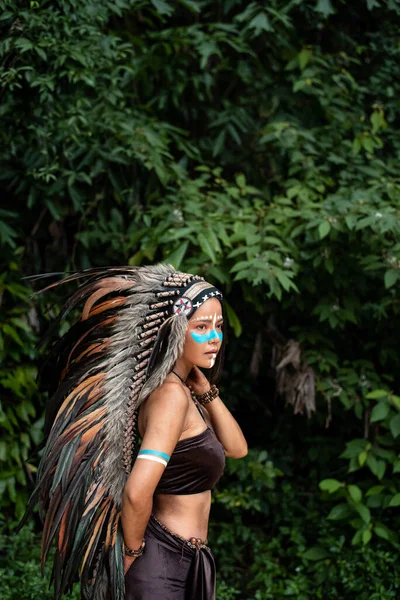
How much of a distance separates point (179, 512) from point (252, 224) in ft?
6.84

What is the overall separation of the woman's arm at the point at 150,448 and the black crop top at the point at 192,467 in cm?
10

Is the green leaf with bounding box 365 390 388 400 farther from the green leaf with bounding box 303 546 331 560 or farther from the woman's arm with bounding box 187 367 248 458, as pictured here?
the woman's arm with bounding box 187 367 248 458

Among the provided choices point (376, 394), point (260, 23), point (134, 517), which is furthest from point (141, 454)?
point (260, 23)

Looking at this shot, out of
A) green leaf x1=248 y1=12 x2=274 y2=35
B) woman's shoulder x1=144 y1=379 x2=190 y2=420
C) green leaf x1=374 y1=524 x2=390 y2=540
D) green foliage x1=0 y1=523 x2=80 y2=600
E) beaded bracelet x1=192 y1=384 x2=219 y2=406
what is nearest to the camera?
woman's shoulder x1=144 y1=379 x2=190 y2=420

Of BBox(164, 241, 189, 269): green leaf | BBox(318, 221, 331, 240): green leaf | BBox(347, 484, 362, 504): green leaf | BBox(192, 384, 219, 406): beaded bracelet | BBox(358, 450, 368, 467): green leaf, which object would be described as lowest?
BBox(347, 484, 362, 504): green leaf

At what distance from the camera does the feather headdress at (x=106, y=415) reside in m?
2.44

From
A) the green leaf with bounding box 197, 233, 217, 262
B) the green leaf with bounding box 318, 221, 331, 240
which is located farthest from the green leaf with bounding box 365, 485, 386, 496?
the green leaf with bounding box 197, 233, 217, 262

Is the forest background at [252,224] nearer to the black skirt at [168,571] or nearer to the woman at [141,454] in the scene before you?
the woman at [141,454]

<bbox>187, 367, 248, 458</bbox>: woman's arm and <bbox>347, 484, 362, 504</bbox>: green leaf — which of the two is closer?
<bbox>187, 367, 248, 458</bbox>: woman's arm

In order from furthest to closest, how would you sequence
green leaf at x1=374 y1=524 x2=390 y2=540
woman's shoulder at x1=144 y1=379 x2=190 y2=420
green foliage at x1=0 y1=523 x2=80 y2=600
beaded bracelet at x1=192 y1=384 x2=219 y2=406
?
1. green leaf at x1=374 y1=524 x2=390 y2=540
2. green foliage at x1=0 y1=523 x2=80 y2=600
3. beaded bracelet at x1=192 y1=384 x2=219 y2=406
4. woman's shoulder at x1=144 y1=379 x2=190 y2=420

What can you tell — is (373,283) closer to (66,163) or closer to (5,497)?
(66,163)

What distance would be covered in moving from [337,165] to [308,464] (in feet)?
6.62

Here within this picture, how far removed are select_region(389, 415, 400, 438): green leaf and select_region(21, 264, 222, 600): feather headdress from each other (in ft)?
6.48

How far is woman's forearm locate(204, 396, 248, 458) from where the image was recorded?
2.69m
